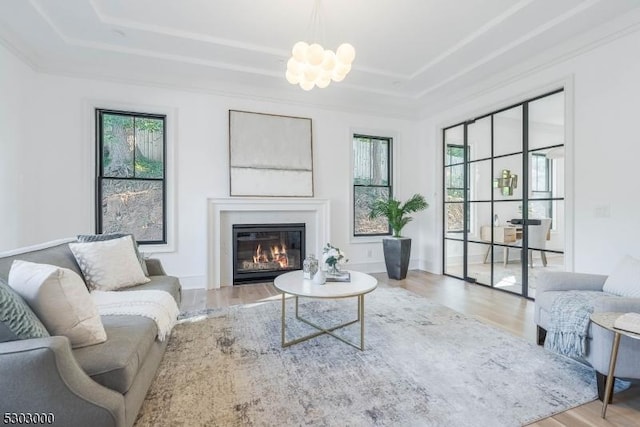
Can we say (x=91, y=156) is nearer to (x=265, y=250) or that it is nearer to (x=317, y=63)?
(x=265, y=250)

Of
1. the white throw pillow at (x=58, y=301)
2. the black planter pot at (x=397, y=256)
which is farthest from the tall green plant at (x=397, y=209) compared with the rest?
the white throw pillow at (x=58, y=301)

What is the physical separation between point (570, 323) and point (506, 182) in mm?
2513

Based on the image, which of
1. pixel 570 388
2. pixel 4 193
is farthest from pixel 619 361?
pixel 4 193

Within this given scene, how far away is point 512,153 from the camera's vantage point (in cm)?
402

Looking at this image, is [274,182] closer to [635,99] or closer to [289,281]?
[289,281]

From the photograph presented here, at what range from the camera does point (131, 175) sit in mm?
4090

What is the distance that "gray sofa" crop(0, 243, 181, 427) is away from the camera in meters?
1.11

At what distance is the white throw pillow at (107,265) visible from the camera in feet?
7.71

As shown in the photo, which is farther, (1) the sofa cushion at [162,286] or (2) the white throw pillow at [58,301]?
(1) the sofa cushion at [162,286]

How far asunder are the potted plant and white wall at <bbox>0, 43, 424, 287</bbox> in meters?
0.55

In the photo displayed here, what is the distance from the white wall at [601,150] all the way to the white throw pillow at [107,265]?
Answer: 430 centimetres

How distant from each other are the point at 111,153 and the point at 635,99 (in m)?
5.75

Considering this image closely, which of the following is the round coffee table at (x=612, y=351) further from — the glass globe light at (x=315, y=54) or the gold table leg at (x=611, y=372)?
the glass globe light at (x=315, y=54)

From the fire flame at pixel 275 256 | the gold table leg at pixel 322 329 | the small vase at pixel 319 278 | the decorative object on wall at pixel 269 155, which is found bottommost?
the gold table leg at pixel 322 329
